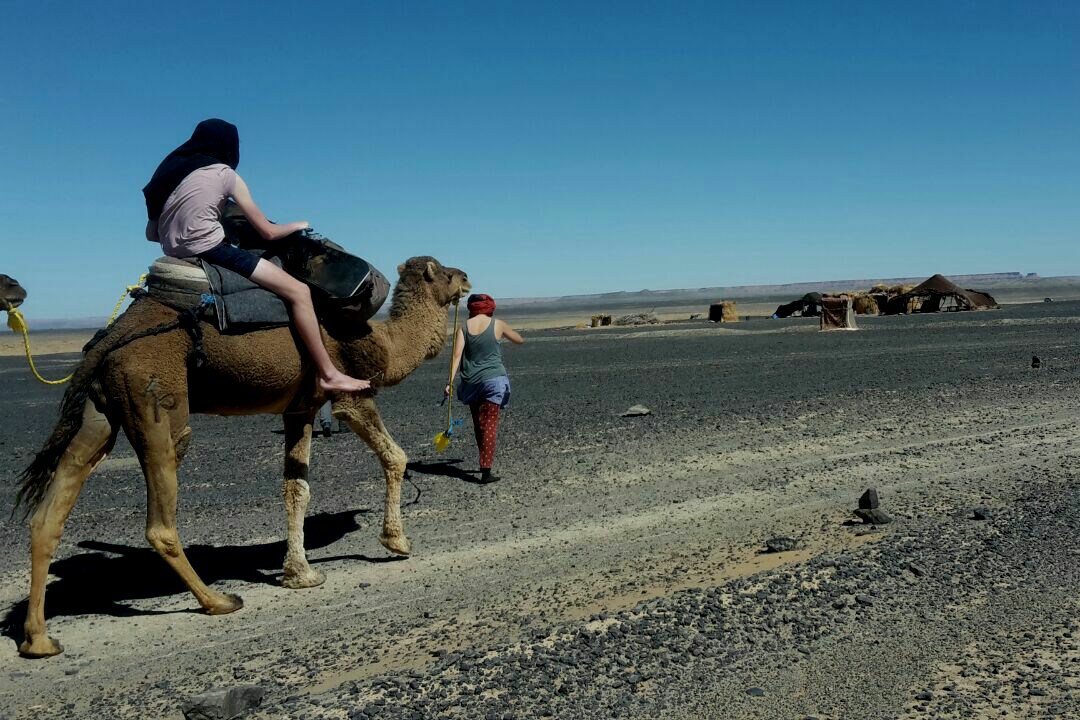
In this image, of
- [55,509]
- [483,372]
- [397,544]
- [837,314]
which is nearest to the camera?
[55,509]

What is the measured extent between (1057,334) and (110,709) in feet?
114

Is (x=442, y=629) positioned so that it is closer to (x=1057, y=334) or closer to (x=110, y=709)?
(x=110, y=709)

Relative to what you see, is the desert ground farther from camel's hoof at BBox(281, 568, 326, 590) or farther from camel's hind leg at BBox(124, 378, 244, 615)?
camel's hind leg at BBox(124, 378, 244, 615)

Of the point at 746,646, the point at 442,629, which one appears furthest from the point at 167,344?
the point at 746,646

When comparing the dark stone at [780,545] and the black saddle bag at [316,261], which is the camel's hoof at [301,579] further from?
the dark stone at [780,545]

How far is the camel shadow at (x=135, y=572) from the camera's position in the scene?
6809mm

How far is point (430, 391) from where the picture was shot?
75.0 ft

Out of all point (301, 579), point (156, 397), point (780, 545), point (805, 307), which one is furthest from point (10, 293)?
point (805, 307)

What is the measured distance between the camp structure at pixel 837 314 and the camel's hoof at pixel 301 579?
1459 inches

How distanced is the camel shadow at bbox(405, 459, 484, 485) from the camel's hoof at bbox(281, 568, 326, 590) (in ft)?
12.3

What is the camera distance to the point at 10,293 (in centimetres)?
627

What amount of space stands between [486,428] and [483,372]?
2.17 ft

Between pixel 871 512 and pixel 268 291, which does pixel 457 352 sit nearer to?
pixel 268 291

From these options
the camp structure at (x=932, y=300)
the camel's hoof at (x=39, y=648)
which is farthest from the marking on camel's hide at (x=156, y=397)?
the camp structure at (x=932, y=300)
